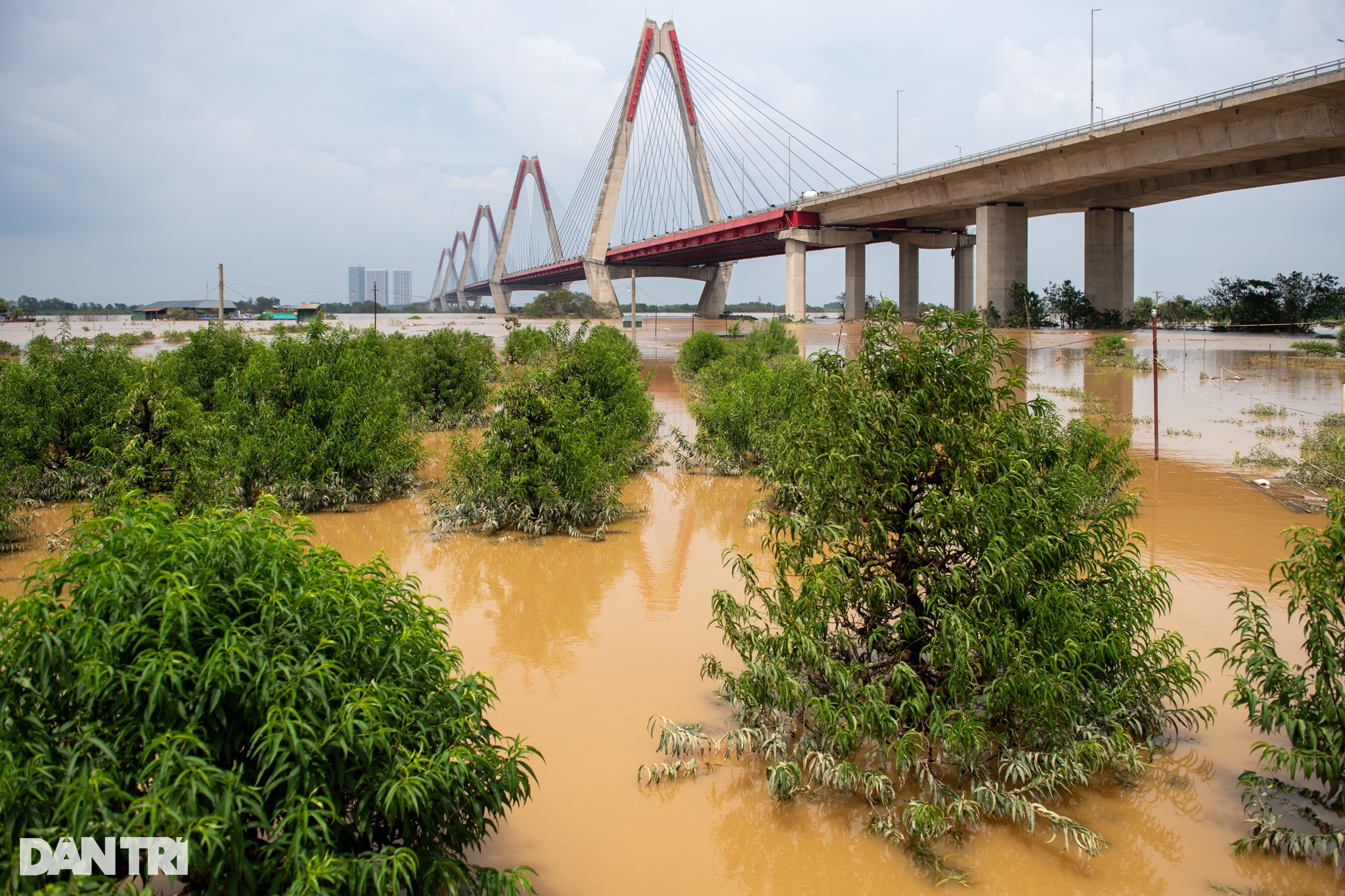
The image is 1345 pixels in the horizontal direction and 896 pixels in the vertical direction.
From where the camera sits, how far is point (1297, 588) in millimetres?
4938

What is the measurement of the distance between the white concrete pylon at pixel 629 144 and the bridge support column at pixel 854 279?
52.4ft

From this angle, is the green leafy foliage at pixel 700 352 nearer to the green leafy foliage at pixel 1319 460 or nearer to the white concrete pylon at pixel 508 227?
the green leafy foliage at pixel 1319 460

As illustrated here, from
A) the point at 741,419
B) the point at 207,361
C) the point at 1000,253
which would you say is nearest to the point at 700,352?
the point at 1000,253

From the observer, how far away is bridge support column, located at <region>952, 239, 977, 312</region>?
54969 millimetres

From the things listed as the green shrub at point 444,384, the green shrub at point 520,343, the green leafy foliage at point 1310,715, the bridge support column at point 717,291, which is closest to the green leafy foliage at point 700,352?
the green shrub at point 520,343

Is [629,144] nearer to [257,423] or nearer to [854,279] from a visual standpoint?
[854,279]

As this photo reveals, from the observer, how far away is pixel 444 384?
2252 centimetres

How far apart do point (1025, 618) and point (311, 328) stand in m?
13.2

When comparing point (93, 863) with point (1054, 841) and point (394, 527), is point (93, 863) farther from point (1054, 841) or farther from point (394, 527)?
point (394, 527)

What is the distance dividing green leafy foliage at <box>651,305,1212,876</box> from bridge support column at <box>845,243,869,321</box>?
5015cm

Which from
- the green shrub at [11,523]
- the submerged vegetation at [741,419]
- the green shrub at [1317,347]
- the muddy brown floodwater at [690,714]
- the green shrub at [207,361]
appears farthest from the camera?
the green shrub at [1317,347]

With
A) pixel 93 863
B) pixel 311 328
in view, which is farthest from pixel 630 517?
pixel 93 863

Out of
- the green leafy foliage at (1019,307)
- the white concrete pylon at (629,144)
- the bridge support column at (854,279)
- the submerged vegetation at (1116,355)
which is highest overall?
the white concrete pylon at (629,144)

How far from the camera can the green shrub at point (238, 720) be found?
3135mm
